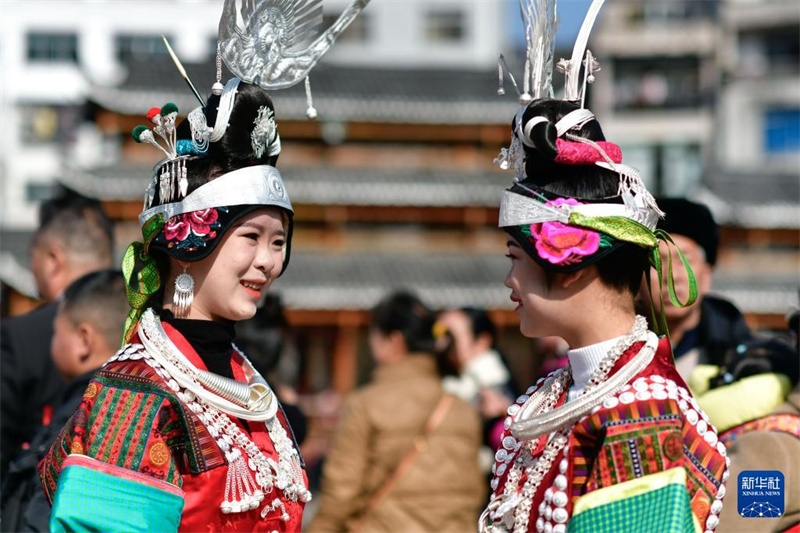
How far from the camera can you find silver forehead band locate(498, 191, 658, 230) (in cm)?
255

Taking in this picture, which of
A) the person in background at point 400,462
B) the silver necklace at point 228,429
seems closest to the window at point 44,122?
the person in background at point 400,462

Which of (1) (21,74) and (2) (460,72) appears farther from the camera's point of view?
(1) (21,74)

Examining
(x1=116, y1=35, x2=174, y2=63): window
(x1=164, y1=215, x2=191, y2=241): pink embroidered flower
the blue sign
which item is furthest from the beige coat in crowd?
(x1=116, y1=35, x2=174, y2=63): window

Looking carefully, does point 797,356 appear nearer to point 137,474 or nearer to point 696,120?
point 137,474

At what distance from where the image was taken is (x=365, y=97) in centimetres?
2352

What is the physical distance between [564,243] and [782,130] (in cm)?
3257

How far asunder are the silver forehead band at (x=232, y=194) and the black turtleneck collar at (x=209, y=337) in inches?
11.2

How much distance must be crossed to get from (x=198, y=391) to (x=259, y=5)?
42.9 inches

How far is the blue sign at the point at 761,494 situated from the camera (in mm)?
3080

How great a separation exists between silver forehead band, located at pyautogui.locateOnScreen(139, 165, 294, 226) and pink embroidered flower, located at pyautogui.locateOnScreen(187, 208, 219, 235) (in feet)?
0.04

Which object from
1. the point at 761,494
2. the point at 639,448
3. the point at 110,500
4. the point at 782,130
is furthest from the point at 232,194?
the point at 782,130

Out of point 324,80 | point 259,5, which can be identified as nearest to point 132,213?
point 324,80

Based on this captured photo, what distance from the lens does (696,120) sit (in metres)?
32.7

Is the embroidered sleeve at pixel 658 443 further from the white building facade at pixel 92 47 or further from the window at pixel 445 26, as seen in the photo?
the window at pixel 445 26
